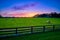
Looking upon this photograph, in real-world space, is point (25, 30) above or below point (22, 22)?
below

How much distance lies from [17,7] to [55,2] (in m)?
1.75

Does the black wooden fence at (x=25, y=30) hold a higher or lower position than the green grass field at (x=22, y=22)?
lower

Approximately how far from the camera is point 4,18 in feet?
17.3

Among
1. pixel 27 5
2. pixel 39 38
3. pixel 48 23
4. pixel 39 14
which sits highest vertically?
pixel 27 5

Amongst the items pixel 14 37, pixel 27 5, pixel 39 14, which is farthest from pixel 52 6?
pixel 14 37

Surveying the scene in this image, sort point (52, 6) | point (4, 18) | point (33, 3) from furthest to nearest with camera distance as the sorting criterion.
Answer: point (52, 6) < point (33, 3) < point (4, 18)

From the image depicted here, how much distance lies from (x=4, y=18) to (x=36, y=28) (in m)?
1.53

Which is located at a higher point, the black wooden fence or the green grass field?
the green grass field

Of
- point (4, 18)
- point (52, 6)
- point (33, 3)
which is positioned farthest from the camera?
point (52, 6)

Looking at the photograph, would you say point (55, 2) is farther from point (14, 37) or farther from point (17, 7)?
point (14, 37)

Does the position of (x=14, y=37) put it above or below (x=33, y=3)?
below

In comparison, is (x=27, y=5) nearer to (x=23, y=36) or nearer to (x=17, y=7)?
(x=17, y=7)

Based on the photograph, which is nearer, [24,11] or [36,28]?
[24,11]

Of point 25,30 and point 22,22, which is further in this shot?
point 25,30
